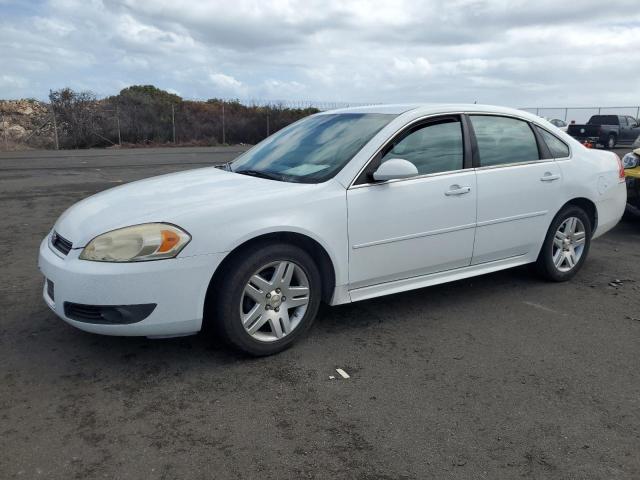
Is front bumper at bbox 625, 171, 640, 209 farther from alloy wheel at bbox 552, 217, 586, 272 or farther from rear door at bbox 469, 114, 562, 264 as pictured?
rear door at bbox 469, 114, 562, 264

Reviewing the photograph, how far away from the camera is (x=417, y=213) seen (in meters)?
4.05

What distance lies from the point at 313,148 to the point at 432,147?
0.90m

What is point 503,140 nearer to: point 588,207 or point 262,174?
point 588,207

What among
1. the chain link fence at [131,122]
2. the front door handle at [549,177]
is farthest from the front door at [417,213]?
the chain link fence at [131,122]

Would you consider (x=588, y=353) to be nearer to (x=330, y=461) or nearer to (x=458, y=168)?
(x=458, y=168)

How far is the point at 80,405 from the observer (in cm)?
302

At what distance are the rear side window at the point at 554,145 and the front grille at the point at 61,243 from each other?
3.91m

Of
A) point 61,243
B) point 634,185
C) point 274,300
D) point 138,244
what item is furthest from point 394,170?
point 634,185

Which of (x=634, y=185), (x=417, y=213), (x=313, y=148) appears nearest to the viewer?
(x=417, y=213)

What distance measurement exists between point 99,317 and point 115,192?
3.79ft

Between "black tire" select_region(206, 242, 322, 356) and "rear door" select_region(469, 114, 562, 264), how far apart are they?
166 centimetres

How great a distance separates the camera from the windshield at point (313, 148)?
13.1 ft

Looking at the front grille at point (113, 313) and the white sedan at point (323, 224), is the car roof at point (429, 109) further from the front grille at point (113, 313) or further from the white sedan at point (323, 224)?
the front grille at point (113, 313)

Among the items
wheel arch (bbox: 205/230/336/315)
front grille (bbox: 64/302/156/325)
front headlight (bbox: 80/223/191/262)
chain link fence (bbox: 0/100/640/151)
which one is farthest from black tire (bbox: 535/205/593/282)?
chain link fence (bbox: 0/100/640/151)
